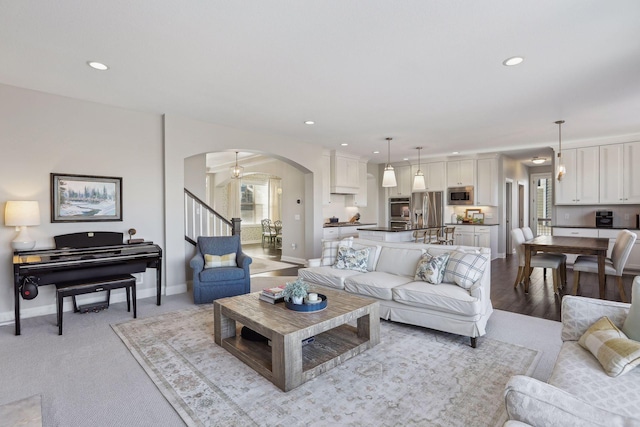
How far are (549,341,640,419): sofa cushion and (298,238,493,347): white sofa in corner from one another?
1.15m

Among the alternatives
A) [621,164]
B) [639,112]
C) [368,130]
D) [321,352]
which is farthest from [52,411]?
[621,164]

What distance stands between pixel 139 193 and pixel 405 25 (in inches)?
159

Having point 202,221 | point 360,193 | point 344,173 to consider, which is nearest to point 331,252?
point 202,221

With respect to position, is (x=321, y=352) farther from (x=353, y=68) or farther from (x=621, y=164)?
(x=621, y=164)

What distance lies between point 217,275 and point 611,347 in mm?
3869

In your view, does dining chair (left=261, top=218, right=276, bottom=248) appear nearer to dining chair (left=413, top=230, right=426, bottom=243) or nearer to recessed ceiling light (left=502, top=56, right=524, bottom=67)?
dining chair (left=413, top=230, right=426, bottom=243)

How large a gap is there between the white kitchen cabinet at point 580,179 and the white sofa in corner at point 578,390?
5855 mm

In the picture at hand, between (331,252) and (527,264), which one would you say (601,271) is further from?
(331,252)

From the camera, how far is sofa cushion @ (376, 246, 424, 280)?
12.7 feet

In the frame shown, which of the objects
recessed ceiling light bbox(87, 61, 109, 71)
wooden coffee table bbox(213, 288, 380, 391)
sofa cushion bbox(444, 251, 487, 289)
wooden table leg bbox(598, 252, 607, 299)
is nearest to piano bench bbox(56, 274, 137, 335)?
wooden coffee table bbox(213, 288, 380, 391)

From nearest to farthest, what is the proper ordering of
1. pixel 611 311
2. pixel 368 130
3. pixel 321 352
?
pixel 611 311
pixel 321 352
pixel 368 130

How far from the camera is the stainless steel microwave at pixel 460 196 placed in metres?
8.25

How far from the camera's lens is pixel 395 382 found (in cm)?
237

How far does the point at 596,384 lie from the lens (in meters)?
1.54
